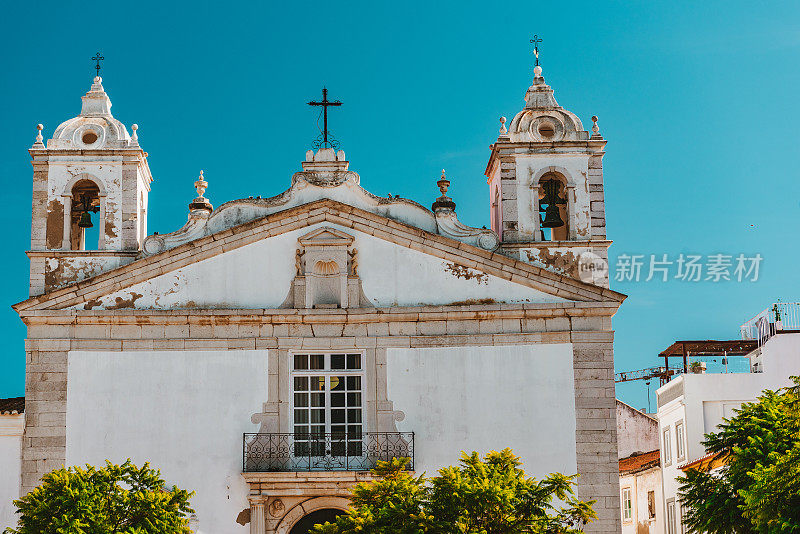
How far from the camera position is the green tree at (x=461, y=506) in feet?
55.9

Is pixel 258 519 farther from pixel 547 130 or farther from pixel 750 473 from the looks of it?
pixel 547 130

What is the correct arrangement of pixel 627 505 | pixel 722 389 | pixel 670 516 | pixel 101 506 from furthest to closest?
pixel 627 505
pixel 670 516
pixel 722 389
pixel 101 506

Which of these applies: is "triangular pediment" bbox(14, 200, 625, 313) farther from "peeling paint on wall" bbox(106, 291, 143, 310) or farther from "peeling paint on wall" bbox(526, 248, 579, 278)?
"peeling paint on wall" bbox(526, 248, 579, 278)

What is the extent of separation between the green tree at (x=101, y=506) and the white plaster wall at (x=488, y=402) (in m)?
4.29

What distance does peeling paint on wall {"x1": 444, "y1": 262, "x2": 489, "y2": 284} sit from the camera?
2183 cm

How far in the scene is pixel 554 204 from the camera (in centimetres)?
Result: 2314

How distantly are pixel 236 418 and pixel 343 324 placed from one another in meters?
2.39

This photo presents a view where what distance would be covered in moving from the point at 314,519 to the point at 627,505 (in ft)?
56.5

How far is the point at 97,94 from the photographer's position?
23859 millimetres

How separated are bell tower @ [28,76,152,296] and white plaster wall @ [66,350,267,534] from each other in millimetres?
1795

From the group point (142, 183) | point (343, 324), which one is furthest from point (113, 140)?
point (343, 324)

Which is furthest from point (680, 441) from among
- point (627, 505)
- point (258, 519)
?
point (258, 519)

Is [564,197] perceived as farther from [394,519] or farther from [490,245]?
[394,519]

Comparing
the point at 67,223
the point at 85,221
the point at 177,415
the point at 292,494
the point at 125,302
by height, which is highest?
the point at 85,221
